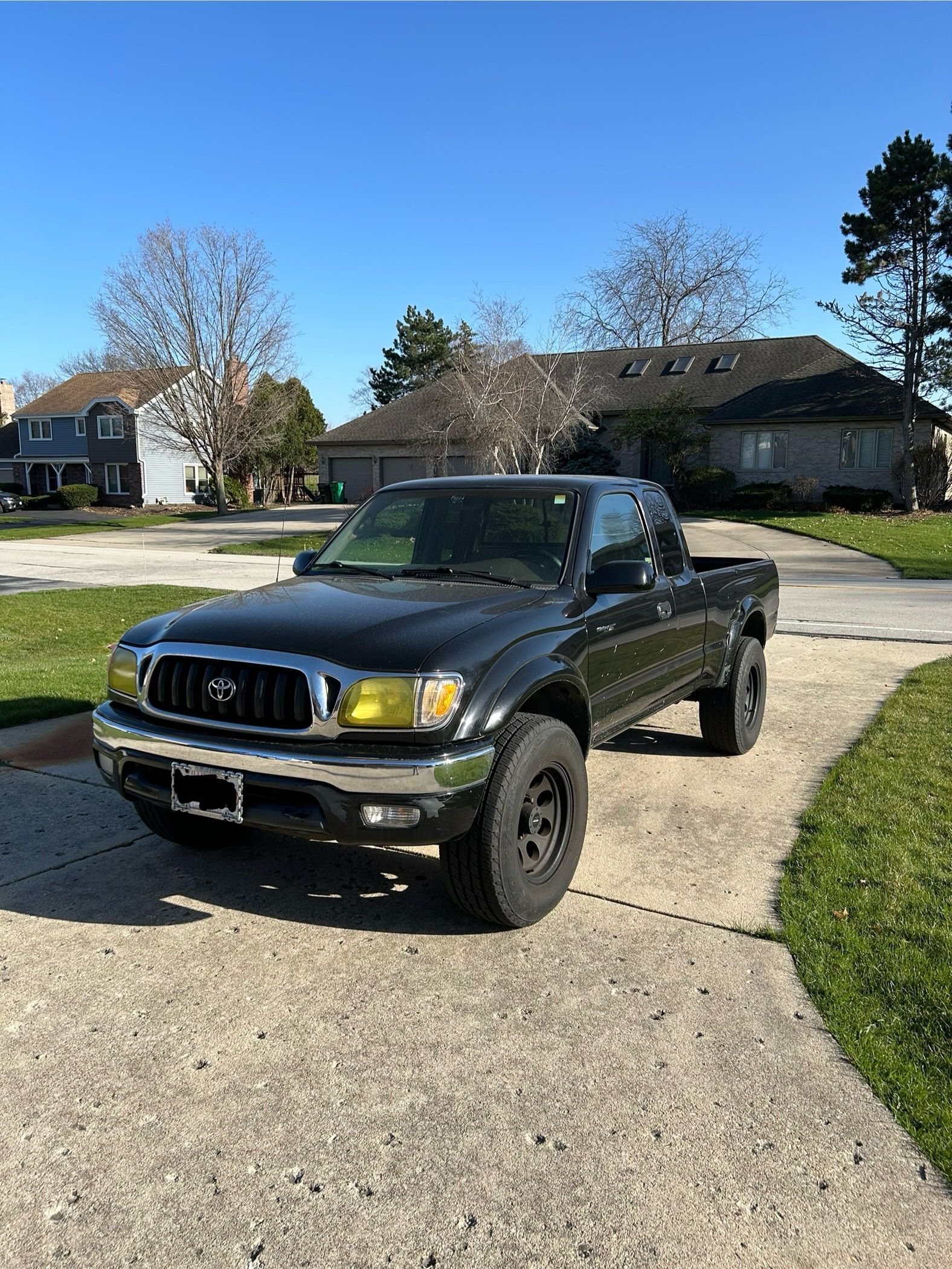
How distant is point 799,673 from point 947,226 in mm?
27928

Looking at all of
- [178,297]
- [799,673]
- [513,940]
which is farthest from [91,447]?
[513,940]

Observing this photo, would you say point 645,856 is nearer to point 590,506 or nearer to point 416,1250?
point 590,506

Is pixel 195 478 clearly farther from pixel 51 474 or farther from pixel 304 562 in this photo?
pixel 304 562

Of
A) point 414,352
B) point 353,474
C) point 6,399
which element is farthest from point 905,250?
point 6,399

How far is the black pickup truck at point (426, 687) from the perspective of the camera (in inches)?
134

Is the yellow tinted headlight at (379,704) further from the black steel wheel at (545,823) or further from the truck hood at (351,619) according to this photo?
the black steel wheel at (545,823)

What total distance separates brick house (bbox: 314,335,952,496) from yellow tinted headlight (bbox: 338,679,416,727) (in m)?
28.3

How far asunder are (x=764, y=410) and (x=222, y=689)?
34888 mm

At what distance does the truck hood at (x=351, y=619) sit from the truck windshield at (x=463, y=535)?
0.28 meters

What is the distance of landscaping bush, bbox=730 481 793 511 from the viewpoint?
112 feet

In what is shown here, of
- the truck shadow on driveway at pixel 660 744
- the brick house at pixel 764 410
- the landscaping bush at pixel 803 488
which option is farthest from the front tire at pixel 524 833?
the landscaping bush at pixel 803 488

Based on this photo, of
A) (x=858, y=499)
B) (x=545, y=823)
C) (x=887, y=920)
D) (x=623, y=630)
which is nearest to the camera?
(x=887, y=920)

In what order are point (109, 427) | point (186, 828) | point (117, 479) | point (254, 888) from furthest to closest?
point (117, 479) < point (109, 427) < point (186, 828) < point (254, 888)

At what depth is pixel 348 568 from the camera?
4914mm
